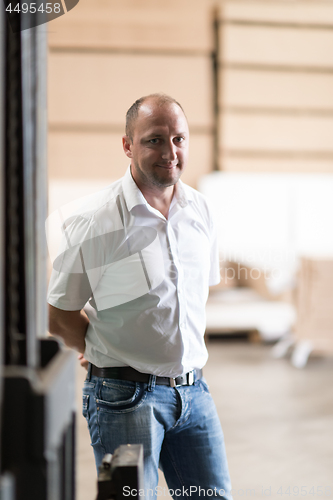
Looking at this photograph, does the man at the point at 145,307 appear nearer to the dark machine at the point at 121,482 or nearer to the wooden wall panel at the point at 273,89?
the dark machine at the point at 121,482

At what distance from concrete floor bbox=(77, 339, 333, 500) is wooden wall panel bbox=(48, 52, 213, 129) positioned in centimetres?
263

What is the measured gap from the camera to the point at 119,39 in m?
5.50

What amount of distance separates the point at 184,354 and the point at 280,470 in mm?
1639

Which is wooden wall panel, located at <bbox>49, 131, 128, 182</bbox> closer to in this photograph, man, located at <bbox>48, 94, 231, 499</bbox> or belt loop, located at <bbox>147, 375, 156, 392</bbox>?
man, located at <bbox>48, 94, 231, 499</bbox>

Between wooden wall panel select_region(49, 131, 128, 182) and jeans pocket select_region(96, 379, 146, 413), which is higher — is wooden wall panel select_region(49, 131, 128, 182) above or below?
above

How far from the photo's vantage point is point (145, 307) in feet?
4.09

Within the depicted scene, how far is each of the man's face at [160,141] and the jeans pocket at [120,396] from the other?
483mm

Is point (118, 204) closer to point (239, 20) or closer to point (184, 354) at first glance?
point (184, 354)

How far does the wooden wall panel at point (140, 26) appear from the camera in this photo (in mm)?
5449

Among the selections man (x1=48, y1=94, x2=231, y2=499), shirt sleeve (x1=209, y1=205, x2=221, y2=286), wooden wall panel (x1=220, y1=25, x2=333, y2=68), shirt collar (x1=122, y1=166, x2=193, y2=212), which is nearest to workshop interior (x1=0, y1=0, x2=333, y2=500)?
wooden wall panel (x1=220, y1=25, x2=333, y2=68)

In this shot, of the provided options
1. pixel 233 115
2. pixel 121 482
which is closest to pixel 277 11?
pixel 233 115

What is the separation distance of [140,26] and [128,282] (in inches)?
195

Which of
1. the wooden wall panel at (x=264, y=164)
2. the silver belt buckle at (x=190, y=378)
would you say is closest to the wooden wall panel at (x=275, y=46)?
the wooden wall panel at (x=264, y=164)

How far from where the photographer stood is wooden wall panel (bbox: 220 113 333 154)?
5.73 metres
